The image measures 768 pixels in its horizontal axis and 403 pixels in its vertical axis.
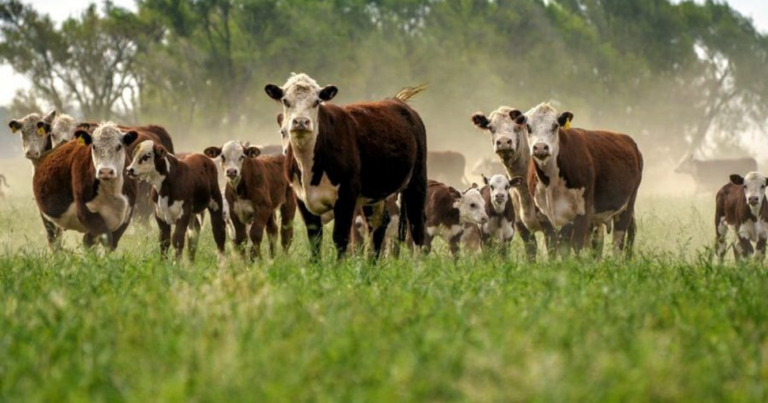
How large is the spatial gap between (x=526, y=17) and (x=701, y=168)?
21.0 m

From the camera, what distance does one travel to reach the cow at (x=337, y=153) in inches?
394

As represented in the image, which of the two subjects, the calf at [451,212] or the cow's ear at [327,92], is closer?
the cow's ear at [327,92]

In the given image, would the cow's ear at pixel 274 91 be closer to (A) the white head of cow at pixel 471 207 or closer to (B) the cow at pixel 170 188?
(B) the cow at pixel 170 188

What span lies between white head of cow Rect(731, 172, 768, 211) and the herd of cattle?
0.07 ft

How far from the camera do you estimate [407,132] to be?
Result: 37.9 feet

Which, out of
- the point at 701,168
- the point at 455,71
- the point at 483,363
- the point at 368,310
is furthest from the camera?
the point at 455,71

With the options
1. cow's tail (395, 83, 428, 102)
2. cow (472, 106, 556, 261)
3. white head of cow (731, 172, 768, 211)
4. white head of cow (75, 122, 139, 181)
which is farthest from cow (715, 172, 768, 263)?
white head of cow (75, 122, 139, 181)

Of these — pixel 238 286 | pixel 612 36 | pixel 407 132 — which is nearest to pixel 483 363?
pixel 238 286

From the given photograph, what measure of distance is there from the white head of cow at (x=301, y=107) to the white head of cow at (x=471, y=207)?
501cm

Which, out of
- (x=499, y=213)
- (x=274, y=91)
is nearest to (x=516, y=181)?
(x=499, y=213)

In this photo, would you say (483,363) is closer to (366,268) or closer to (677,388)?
(677,388)

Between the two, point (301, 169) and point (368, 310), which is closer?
point (368, 310)

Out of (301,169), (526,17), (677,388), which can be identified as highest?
(526,17)

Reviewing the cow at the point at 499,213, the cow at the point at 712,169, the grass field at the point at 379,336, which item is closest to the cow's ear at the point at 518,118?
the cow at the point at 499,213
